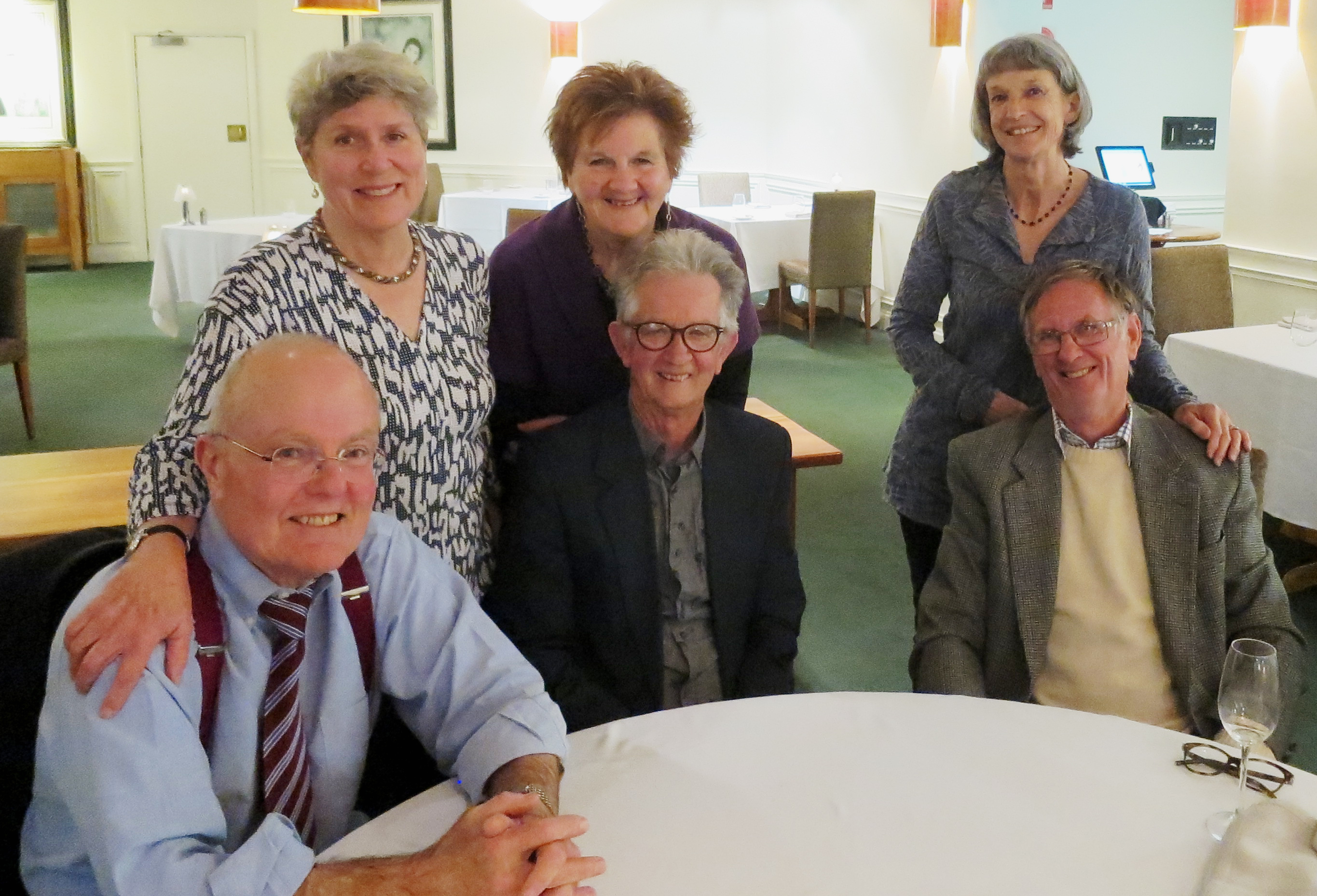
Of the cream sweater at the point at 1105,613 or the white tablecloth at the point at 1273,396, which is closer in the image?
the cream sweater at the point at 1105,613

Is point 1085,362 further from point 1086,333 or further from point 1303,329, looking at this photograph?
point 1303,329

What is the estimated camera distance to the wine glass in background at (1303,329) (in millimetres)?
3971

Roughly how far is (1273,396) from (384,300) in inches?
117

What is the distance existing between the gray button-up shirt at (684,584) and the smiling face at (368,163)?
53 centimetres

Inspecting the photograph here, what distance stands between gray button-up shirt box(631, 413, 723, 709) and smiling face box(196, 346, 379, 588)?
692mm

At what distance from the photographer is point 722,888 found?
1.25 metres

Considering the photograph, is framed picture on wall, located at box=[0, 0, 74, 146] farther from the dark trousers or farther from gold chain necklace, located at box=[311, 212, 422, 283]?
the dark trousers

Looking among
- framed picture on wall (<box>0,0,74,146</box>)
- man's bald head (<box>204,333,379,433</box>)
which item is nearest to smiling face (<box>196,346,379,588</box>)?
man's bald head (<box>204,333,379,433</box>)

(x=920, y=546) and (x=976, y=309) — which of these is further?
(x=920, y=546)

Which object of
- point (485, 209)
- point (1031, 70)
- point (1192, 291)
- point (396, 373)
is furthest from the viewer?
point (485, 209)

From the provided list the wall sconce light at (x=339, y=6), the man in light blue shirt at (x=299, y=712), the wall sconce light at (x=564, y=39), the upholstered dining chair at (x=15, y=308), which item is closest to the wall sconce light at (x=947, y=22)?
the wall sconce light at (x=339, y=6)

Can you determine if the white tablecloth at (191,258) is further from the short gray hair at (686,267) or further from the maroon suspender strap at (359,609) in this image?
the maroon suspender strap at (359,609)

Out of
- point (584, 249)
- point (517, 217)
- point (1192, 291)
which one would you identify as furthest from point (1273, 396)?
point (517, 217)

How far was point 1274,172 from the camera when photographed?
5191 millimetres
